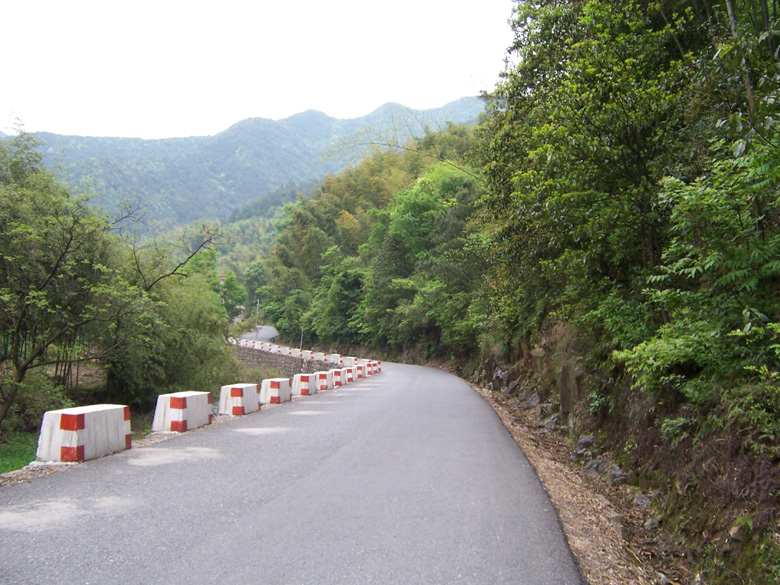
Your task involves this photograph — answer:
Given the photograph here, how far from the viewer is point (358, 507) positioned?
4.78m

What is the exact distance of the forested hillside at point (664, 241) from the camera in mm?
4145

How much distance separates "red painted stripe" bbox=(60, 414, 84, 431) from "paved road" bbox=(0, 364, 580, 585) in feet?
1.60

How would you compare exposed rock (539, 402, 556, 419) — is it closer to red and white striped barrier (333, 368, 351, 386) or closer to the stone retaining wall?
red and white striped barrier (333, 368, 351, 386)

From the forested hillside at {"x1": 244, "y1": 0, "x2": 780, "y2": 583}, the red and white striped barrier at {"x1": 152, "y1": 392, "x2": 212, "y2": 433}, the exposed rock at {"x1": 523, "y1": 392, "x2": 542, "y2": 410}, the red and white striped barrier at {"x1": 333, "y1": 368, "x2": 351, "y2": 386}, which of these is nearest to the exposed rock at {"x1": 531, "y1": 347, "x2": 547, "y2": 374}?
the forested hillside at {"x1": 244, "y1": 0, "x2": 780, "y2": 583}

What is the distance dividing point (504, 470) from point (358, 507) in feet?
7.89

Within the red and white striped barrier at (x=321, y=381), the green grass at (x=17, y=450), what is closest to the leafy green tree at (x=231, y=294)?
the red and white striped barrier at (x=321, y=381)

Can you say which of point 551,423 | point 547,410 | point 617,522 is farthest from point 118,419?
point 547,410

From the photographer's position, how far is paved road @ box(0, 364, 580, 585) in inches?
136

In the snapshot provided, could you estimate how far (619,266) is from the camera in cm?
890

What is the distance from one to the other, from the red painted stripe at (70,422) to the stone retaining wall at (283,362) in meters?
29.7

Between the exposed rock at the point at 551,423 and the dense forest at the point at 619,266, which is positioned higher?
the dense forest at the point at 619,266

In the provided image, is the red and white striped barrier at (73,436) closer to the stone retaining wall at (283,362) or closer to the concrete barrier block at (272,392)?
the concrete barrier block at (272,392)

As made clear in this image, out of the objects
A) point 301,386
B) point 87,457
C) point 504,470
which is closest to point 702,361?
point 504,470

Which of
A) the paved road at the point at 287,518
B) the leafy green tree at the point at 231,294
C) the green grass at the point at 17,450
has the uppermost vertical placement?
the leafy green tree at the point at 231,294
